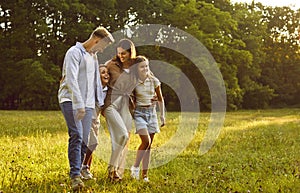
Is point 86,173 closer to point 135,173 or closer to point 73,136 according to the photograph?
point 135,173

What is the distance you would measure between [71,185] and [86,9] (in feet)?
114

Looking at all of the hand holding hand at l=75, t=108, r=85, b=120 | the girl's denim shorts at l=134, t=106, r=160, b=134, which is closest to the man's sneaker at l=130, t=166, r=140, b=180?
the girl's denim shorts at l=134, t=106, r=160, b=134

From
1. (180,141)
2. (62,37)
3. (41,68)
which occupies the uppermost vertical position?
(62,37)

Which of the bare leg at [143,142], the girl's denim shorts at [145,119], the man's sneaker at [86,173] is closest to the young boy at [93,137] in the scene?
the man's sneaker at [86,173]

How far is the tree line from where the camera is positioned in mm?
37844

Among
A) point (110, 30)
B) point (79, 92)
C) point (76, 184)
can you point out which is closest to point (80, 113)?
point (79, 92)

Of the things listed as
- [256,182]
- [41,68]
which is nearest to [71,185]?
[256,182]

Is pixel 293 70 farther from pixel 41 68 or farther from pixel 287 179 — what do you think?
pixel 287 179

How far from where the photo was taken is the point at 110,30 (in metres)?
41.3

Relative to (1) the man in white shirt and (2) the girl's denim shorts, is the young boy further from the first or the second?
(2) the girl's denim shorts

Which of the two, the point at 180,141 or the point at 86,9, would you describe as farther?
the point at 86,9

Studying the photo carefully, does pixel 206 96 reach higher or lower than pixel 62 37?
lower

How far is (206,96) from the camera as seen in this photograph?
1572 inches

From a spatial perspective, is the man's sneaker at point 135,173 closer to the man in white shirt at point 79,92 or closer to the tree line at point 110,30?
the man in white shirt at point 79,92
